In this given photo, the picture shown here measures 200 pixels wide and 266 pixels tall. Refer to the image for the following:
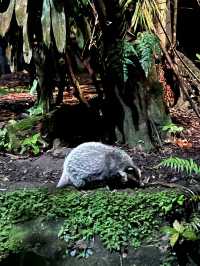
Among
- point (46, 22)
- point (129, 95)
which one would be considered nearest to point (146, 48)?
point (129, 95)

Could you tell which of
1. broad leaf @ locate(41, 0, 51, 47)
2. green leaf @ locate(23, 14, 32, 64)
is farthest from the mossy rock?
broad leaf @ locate(41, 0, 51, 47)

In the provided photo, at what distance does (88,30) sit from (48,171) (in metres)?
1.54

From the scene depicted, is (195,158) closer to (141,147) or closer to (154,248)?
(141,147)

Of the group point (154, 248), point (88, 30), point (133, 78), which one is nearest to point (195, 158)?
point (133, 78)

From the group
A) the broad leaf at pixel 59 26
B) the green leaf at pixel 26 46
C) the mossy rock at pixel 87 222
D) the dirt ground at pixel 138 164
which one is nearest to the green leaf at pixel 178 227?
the mossy rock at pixel 87 222

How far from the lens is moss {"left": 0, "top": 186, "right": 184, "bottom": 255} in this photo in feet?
13.3

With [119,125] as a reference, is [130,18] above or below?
above

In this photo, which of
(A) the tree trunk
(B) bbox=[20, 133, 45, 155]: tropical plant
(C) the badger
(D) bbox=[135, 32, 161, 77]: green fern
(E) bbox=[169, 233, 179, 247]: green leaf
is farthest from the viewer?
(B) bbox=[20, 133, 45, 155]: tropical plant

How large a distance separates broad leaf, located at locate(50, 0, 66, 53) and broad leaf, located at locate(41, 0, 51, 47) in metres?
0.04

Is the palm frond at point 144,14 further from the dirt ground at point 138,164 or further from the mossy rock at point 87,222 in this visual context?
the mossy rock at point 87,222

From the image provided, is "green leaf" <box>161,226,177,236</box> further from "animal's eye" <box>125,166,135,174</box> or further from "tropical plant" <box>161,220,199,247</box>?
"animal's eye" <box>125,166,135,174</box>

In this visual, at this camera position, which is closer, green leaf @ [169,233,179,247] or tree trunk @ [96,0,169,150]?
green leaf @ [169,233,179,247]

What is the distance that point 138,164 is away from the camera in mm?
5098

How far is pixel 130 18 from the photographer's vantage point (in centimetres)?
546
